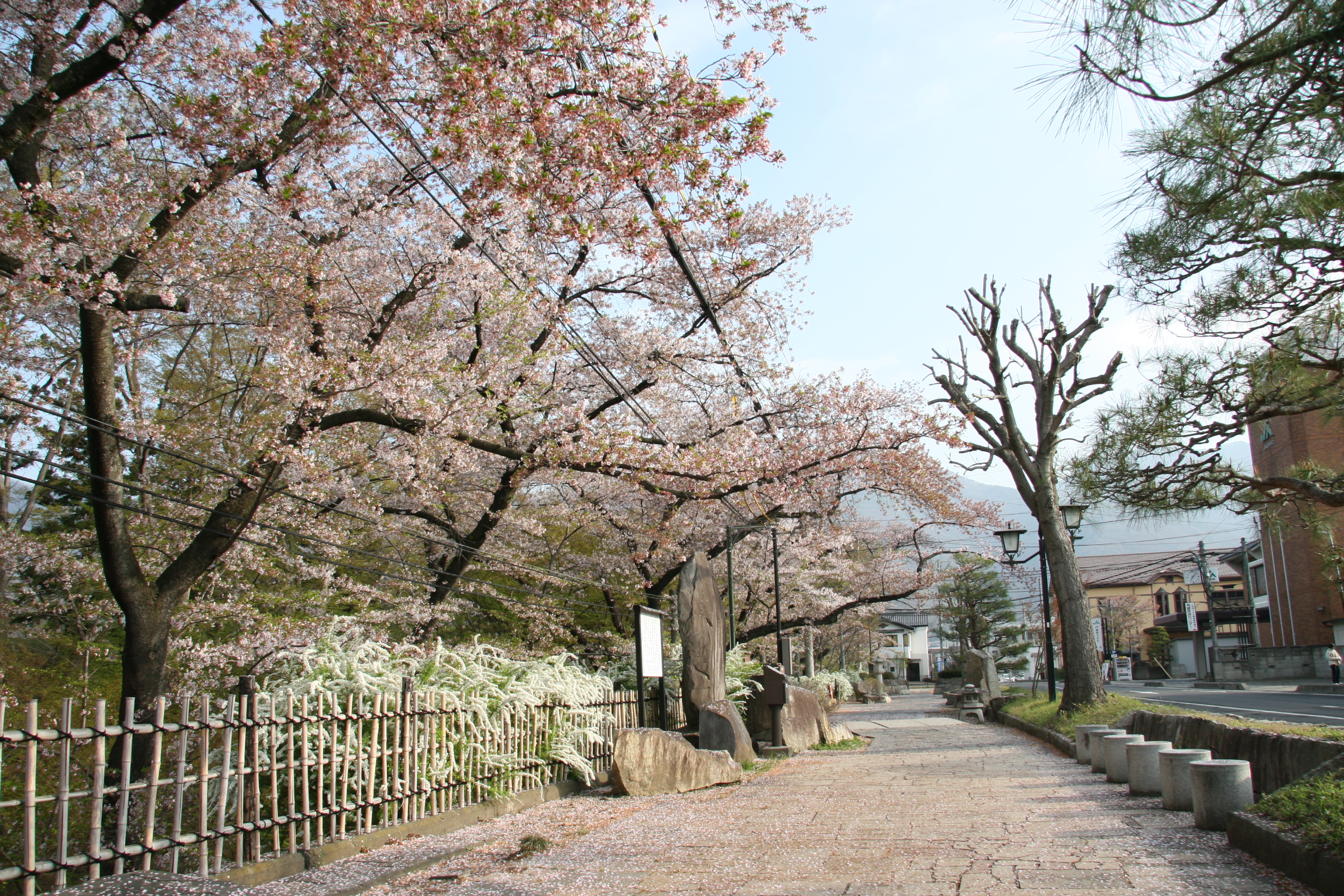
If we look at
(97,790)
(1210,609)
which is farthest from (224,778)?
(1210,609)

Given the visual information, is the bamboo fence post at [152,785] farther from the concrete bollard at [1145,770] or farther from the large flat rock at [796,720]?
the large flat rock at [796,720]

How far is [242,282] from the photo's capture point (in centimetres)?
838

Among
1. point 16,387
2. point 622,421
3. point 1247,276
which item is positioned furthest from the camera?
point 622,421

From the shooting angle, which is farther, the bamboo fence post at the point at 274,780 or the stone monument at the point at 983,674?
the stone monument at the point at 983,674

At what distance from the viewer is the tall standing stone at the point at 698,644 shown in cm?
1175

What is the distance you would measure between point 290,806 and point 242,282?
535 cm

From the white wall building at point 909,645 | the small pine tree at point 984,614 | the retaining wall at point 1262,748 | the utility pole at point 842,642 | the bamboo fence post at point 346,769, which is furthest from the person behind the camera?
the white wall building at point 909,645

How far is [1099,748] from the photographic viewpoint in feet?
29.3

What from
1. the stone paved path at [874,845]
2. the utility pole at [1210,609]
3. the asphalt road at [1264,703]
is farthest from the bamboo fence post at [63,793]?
the utility pole at [1210,609]

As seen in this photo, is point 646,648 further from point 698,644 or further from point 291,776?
point 291,776

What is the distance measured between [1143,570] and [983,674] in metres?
49.5

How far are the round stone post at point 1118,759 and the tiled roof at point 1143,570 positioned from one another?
179ft

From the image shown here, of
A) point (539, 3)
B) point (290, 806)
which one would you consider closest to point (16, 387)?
point (290, 806)

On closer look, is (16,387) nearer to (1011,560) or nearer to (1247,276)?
(1247,276)
